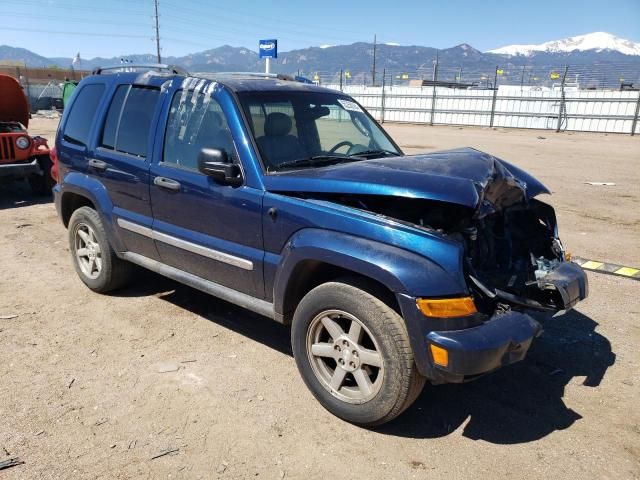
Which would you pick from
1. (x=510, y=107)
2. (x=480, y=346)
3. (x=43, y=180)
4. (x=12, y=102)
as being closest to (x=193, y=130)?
(x=480, y=346)

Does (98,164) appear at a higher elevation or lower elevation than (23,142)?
higher

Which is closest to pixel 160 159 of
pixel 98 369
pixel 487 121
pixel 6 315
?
pixel 98 369

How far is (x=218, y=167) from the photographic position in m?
3.38

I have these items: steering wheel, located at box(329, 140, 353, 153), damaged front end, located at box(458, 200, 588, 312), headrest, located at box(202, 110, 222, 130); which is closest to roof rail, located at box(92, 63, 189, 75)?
headrest, located at box(202, 110, 222, 130)

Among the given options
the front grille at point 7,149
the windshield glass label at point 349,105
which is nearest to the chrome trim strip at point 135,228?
the windshield glass label at point 349,105

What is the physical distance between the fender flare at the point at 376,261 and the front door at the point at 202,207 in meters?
0.42

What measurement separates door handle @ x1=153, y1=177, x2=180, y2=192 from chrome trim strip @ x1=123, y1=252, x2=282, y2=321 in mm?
663

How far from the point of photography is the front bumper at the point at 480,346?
8.46 feet

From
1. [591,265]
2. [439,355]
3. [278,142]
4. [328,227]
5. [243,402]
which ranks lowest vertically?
[243,402]

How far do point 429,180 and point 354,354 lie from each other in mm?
1080

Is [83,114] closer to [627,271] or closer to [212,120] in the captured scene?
[212,120]

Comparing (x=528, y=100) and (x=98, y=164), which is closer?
(x=98, y=164)

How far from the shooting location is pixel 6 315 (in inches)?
179

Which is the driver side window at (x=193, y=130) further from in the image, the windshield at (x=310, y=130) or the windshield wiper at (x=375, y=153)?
the windshield wiper at (x=375, y=153)
